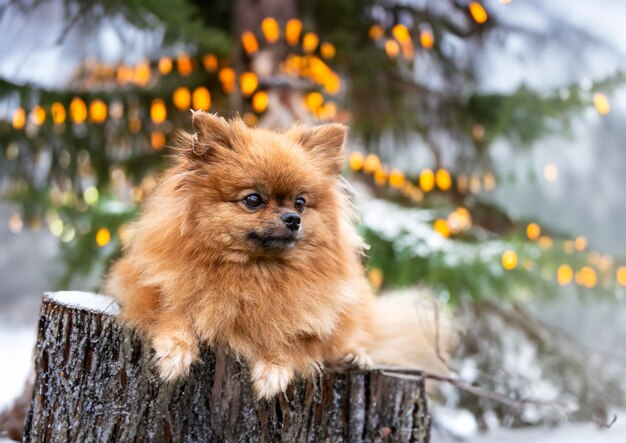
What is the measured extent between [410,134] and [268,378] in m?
4.36

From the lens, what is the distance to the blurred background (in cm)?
411

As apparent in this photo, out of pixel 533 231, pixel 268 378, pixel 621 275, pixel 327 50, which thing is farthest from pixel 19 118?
pixel 621 275

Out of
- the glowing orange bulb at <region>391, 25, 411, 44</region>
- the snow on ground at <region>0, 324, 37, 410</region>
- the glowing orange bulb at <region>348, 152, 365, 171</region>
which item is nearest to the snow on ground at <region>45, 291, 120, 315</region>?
the snow on ground at <region>0, 324, 37, 410</region>

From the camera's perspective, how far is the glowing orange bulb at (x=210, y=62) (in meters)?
5.04

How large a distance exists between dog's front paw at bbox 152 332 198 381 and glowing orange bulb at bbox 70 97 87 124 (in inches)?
121

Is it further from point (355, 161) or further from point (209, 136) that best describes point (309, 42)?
point (209, 136)

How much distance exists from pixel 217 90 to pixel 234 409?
3.57m

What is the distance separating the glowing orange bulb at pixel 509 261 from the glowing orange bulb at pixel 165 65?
2953mm

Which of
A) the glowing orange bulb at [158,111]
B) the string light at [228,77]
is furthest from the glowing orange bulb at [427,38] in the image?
the glowing orange bulb at [158,111]

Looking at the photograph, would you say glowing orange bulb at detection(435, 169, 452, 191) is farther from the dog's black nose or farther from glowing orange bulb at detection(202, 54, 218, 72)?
the dog's black nose

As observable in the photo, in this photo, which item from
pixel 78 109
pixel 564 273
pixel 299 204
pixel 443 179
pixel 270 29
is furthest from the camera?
pixel 443 179

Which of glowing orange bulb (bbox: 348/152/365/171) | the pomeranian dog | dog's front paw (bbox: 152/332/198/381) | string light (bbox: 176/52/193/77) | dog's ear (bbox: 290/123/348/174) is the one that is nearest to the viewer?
dog's front paw (bbox: 152/332/198/381)

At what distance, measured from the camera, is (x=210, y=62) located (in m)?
5.07

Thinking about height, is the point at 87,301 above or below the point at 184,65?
below
